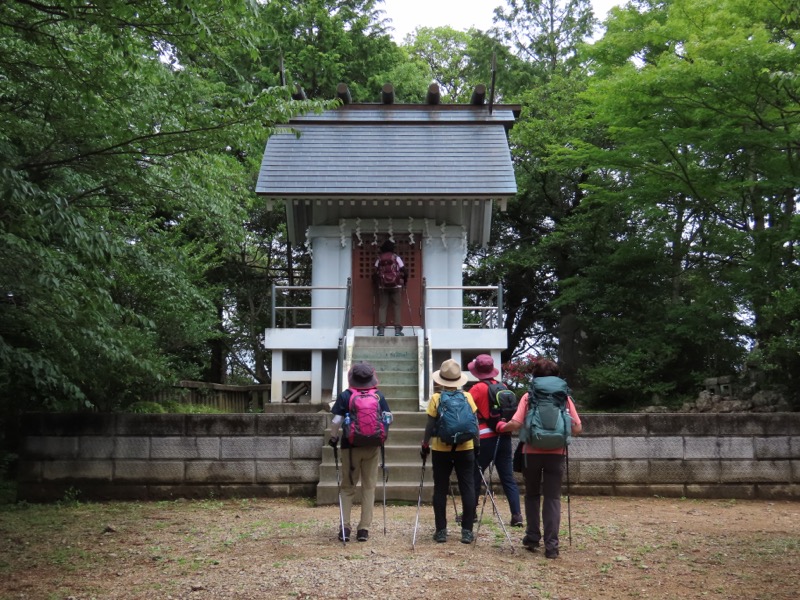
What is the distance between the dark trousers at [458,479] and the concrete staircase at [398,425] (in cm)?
87

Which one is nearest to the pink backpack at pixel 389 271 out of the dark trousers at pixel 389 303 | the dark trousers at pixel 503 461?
the dark trousers at pixel 389 303

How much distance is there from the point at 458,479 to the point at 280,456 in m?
3.59

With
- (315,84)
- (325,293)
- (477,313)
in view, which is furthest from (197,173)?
(477,313)

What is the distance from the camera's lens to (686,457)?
378 inches

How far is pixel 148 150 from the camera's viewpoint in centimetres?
766

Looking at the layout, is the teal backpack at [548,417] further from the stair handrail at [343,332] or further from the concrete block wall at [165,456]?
the stair handrail at [343,332]

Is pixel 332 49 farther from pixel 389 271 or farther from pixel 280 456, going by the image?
pixel 280 456

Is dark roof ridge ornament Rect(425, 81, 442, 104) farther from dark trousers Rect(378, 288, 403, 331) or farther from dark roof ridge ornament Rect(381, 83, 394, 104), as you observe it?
dark trousers Rect(378, 288, 403, 331)

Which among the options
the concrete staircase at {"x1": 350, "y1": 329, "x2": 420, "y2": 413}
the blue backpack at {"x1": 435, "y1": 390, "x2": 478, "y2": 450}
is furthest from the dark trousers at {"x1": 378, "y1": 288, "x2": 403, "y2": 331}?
the blue backpack at {"x1": 435, "y1": 390, "x2": 478, "y2": 450}

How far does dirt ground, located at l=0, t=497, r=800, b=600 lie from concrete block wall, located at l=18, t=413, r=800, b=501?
2.29 ft

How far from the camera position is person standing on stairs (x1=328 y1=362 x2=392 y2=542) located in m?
6.62

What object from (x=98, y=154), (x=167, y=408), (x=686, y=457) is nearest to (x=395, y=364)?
(x=167, y=408)

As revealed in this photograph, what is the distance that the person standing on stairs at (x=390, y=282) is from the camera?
13.7 m

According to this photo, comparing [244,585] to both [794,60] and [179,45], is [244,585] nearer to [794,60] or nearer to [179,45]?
[179,45]
